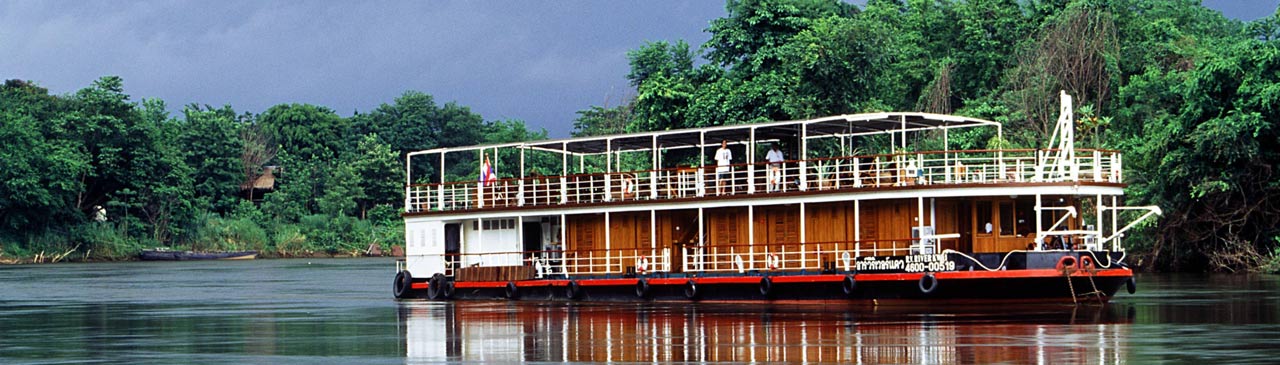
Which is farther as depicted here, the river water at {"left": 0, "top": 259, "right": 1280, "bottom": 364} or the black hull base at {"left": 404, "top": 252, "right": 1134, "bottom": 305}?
the black hull base at {"left": 404, "top": 252, "right": 1134, "bottom": 305}

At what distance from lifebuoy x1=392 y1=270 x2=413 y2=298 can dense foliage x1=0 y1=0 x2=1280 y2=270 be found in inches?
560

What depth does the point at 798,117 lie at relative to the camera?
1852 inches

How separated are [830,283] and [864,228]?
1.37m

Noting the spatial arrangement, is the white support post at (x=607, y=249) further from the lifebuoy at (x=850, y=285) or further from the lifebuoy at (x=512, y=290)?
the lifebuoy at (x=850, y=285)

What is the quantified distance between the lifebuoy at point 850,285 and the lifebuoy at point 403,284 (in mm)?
11966

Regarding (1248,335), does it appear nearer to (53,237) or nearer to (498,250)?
(498,250)

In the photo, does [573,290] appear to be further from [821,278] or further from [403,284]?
[821,278]

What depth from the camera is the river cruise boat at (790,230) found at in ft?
89.8

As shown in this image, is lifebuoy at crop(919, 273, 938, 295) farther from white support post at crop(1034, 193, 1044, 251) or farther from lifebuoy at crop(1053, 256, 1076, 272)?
lifebuoy at crop(1053, 256, 1076, 272)

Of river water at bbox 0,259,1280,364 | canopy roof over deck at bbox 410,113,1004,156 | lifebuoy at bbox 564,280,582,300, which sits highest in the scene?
canopy roof over deck at bbox 410,113,1004,156

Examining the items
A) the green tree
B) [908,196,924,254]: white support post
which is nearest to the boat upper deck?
[908,196,924,254]: white support post

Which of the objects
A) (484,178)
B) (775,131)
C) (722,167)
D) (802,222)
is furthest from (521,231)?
(802,222)

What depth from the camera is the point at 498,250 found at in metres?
34.9

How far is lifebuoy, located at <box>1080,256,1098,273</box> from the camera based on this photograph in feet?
88.0
